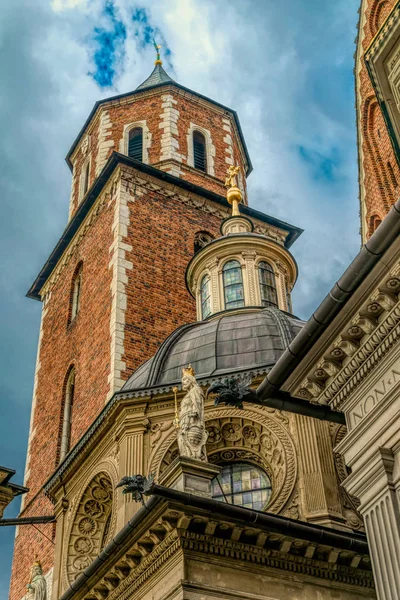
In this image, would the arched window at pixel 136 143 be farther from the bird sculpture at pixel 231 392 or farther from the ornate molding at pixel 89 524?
the bird sculpture at pixel 231 392

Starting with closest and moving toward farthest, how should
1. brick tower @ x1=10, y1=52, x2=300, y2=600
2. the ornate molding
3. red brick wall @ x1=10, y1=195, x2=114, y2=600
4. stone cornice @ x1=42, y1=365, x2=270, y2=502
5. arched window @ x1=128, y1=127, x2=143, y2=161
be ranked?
stone cornice @ x1=42, y1=365, x2=270, y2=502, the ornate molding, red brick wall @ x1=10, y1=195, x2=114, y2=600, brick tower @ x1=10, y1=52, x2=300, y2=600, arched window @ x1=128, y1=127, x2=143, y2=161

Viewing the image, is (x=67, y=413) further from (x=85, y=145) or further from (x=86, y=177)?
(x=85, y=145)

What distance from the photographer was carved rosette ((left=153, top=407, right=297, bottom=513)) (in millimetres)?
16391

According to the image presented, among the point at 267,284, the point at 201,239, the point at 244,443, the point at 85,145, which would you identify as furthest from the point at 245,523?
the point at 85,145

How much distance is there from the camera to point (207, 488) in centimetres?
1329

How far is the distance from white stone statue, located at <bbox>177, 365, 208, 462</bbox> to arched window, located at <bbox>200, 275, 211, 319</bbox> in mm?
9162

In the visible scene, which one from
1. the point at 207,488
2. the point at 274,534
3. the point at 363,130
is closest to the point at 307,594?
the point at 274,534

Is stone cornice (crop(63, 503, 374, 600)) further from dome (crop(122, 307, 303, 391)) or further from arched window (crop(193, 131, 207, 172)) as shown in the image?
arched window (crop(193, 131, 207, 172))

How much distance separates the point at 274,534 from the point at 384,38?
283 inches

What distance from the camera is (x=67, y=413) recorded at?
25625 millimetres

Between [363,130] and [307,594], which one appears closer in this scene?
[307,594]

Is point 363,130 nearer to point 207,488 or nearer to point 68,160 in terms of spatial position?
point 207,488

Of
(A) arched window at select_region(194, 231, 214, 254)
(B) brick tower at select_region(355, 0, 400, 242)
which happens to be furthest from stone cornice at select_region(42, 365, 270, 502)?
(A) arched window at select_region(194, 231, 214, 254)

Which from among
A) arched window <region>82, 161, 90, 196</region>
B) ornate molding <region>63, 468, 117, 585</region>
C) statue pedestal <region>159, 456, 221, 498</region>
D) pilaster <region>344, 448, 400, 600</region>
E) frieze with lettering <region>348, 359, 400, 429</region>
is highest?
arched window <region>82, 161, 90, 196</region>
